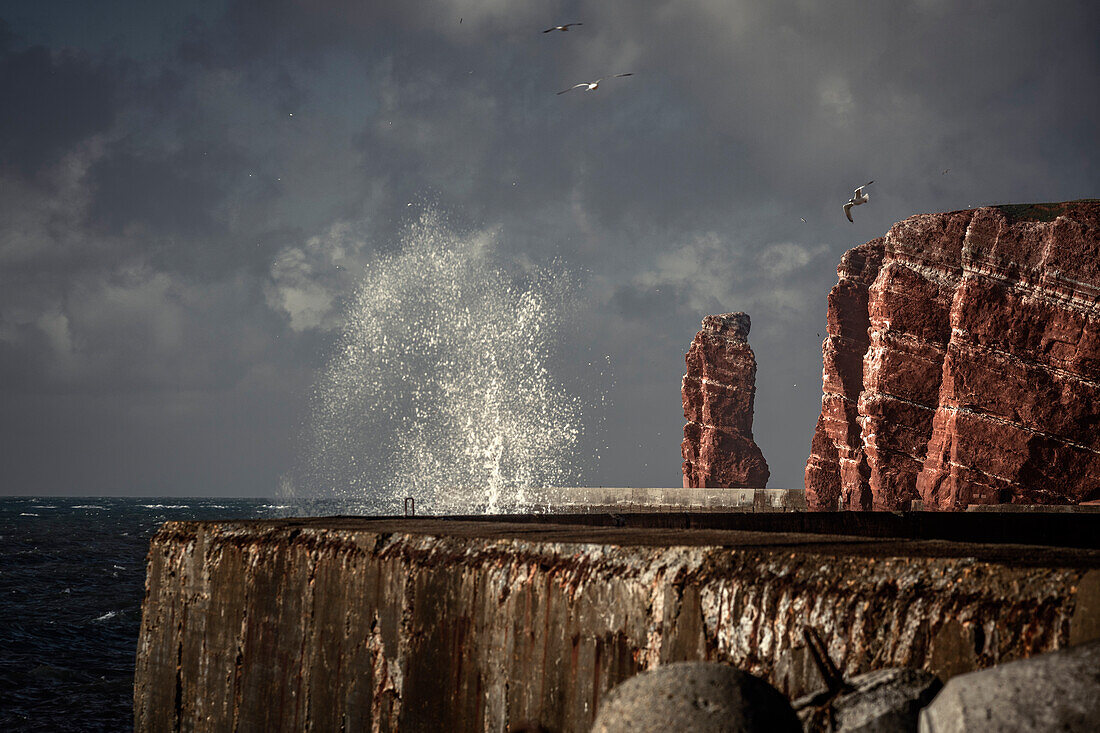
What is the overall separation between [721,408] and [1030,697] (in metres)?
49.9

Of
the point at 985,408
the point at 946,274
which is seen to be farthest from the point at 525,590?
the point at 946,274

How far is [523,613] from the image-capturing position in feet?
8.74

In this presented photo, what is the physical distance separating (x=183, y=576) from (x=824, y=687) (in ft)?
10.7

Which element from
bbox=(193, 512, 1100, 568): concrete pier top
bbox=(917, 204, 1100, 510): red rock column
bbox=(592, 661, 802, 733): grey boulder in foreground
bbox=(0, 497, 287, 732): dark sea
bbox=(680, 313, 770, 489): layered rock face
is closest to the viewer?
bbox=(592, 661, 802, 733): grey boulder in foreground

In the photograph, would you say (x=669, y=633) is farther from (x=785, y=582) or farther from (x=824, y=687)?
(x=824, y=687)

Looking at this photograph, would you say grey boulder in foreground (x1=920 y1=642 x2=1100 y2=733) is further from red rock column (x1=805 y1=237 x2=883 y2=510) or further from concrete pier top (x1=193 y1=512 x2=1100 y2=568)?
red rock column (x1=805 y1=237 x2=883 y2=510)

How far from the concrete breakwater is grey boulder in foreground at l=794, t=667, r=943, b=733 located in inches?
7.1

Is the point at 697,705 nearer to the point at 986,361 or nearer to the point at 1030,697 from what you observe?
the point at 1030,697

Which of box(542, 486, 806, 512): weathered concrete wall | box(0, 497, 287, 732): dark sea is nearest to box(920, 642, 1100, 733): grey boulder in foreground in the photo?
box(0, 497, 287, 732): dark sea

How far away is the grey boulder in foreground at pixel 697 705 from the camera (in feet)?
4.97

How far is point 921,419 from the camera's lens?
110 feet

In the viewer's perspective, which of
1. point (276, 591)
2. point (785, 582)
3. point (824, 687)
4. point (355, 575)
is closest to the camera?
point (824, 687)

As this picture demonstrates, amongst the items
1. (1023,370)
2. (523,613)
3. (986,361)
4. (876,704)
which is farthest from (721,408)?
(876,704)

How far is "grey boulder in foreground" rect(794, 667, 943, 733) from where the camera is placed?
1.52 meters
